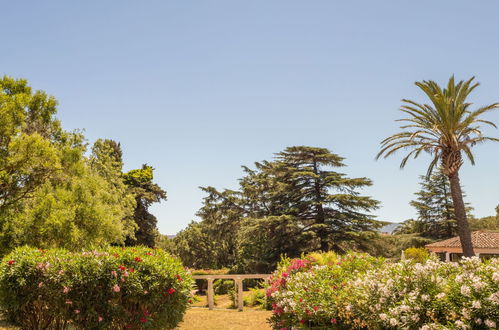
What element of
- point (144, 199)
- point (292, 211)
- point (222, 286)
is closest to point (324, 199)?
point (292, 211)

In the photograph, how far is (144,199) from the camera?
130ft

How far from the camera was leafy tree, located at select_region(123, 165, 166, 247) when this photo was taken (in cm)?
3788

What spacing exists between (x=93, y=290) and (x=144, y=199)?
33756 millimetres

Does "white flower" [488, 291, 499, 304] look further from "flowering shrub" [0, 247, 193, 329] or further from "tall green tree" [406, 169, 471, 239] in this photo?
"tall green tree" [406, 169, 471, 239]

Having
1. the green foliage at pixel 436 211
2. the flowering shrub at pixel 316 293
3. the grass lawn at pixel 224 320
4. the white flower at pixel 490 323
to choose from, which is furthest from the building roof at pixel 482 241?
the white flower at pixel 490 323

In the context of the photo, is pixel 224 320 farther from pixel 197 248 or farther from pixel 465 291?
pixel 197 248

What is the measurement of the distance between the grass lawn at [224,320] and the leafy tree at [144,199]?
2515cm

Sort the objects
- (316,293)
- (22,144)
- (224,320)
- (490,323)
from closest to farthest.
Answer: (490,323)
(316,293)
(22,144)
(224,320)

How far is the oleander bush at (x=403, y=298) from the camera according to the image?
4.25m

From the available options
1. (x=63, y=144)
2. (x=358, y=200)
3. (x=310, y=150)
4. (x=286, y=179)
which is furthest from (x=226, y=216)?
(x=63, y=144)

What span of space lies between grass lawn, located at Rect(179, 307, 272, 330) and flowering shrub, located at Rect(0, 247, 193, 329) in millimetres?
3524

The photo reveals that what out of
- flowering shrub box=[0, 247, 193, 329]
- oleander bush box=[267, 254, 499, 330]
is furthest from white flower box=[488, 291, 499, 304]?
flowering shrub box=[0, 247, 193, 329]

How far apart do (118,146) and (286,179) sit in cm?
2035

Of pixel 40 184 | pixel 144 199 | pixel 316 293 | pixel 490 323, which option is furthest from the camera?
pixel 144 199
